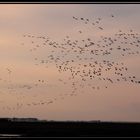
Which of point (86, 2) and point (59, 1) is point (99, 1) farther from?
point (59, 1)

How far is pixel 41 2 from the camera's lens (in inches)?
191

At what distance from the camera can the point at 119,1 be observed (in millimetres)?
4852

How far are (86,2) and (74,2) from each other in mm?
152

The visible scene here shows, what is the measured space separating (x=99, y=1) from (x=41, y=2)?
70 cm
